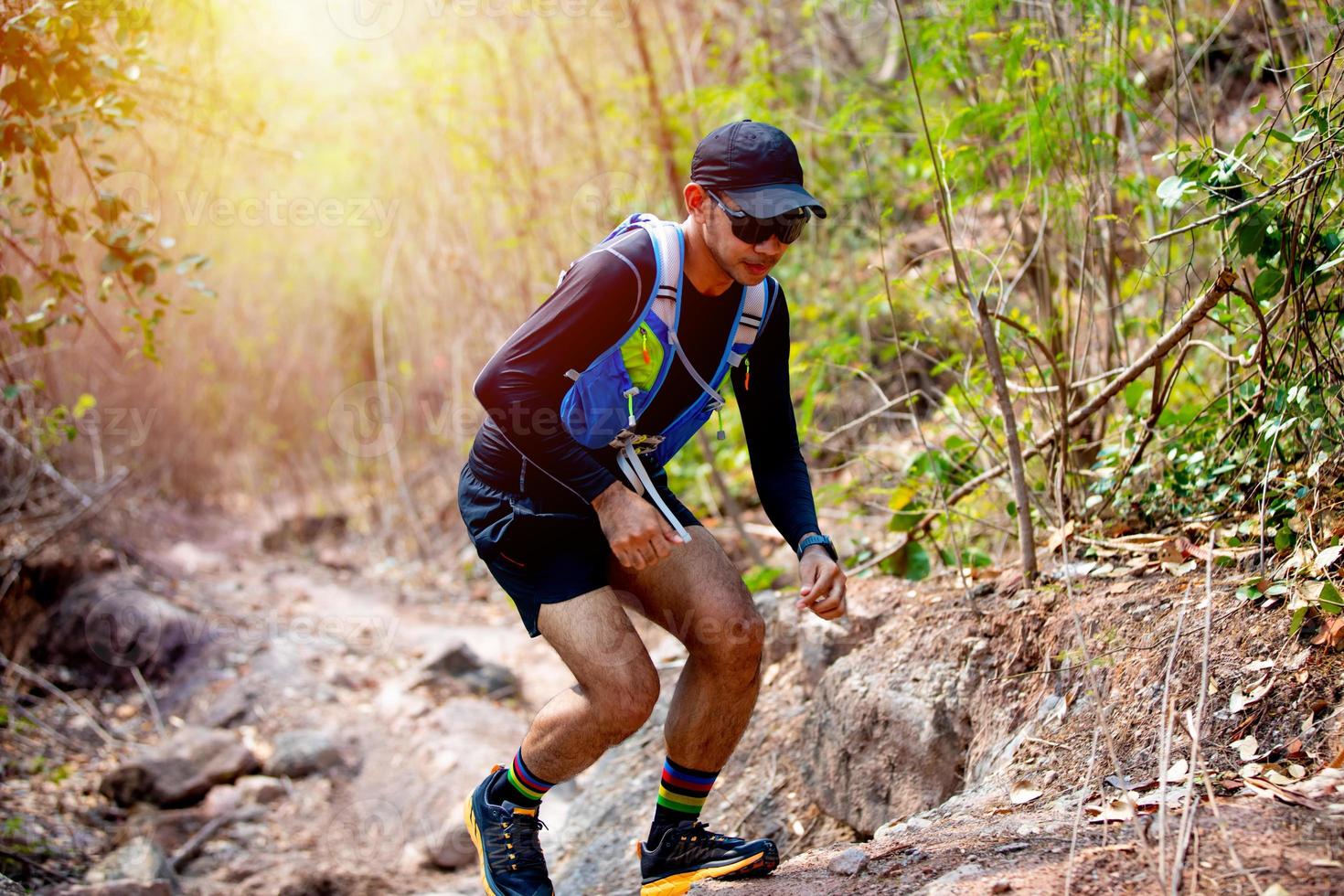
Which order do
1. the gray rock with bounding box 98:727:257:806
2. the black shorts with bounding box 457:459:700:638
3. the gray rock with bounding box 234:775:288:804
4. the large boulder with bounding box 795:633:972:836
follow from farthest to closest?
the gray rock with bounding box 234:775:288:804 < the gray rock with bounding box 98:727:257:806 < the large boulder with bounding box 795:633:972:836 < the black shorts with bounding box 457:459:700:638

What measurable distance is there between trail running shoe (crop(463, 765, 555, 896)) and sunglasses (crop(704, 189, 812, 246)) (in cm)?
148

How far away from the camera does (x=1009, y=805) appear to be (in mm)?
2604

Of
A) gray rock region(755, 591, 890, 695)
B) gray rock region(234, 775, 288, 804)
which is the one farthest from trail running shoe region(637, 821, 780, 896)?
gray rock region(234, 775, 288, 804)

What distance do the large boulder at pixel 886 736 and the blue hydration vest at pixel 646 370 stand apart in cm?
123

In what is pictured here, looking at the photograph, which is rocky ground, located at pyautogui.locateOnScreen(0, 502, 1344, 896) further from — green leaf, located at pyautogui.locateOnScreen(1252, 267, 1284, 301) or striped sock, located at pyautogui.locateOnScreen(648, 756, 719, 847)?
green leaf, located at pyautogui.locateOnScreen(1252, 267, 1284, 301)

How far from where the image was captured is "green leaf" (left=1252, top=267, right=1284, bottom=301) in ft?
9.10

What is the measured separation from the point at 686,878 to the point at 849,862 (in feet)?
1.35

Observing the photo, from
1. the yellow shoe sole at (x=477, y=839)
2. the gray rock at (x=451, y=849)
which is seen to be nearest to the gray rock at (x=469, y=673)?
the gray rock at (x=451, y=849)

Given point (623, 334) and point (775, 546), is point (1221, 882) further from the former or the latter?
point (775, 546)

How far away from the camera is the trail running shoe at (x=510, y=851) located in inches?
102

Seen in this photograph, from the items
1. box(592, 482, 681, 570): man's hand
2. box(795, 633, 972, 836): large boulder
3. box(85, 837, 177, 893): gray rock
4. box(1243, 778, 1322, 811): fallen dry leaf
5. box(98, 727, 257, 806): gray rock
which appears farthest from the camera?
box(98, 727, 257, 806): gray rock

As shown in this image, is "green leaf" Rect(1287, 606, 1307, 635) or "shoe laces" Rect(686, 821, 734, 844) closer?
"green leaf" Rect(1287, 606, 1307, 635)

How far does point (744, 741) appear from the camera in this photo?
160 inches

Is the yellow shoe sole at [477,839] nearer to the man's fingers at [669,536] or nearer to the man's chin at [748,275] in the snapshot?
the man's fingers at [669,536]
